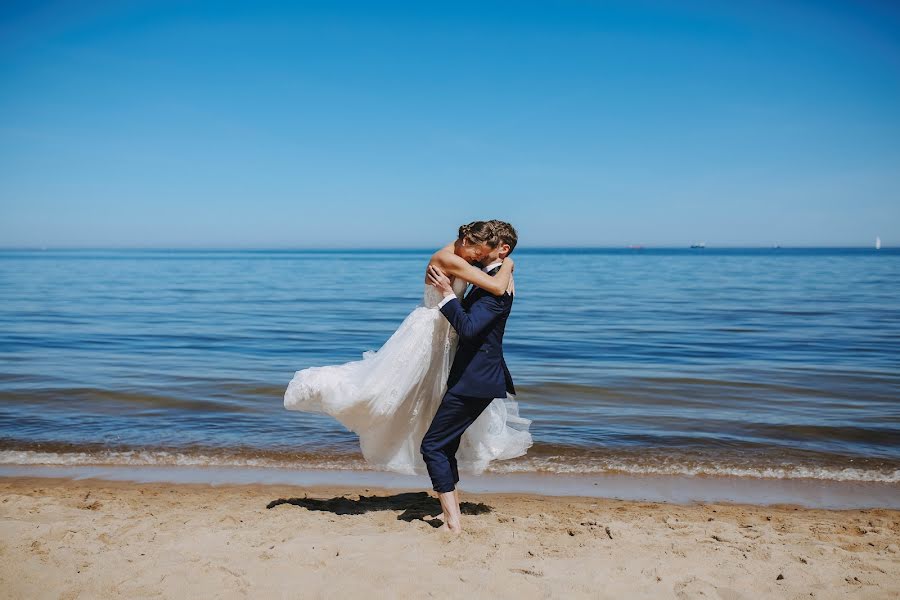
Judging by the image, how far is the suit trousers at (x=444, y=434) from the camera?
189 inches

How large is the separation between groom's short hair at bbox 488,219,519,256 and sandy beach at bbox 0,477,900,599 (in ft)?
6.85

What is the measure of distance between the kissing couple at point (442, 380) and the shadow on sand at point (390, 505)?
588 mm

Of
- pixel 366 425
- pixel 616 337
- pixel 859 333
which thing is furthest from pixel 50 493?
pixel 859 333

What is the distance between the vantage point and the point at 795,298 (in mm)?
26641

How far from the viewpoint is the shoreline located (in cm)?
609

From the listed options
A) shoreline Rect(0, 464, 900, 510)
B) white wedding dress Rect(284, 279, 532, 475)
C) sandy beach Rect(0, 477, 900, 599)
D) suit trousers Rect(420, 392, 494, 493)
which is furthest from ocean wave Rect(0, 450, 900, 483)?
suit trousers Rect(420, 392, 494, 493)

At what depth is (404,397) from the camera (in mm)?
4852

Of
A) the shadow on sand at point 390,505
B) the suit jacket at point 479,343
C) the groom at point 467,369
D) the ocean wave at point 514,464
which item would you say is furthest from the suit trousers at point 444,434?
the ocean wave at point 514,464

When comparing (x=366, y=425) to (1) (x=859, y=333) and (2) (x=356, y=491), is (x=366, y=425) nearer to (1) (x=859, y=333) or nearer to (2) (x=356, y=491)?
(2) (x=356, y=491)

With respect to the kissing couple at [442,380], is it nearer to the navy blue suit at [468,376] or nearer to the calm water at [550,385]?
the navy blue suit at [468,376]

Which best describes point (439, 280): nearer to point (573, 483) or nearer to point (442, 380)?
point (442, 380)

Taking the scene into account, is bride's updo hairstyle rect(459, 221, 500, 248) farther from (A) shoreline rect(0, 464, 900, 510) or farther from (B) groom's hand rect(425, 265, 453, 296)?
(A) shoreline rect(0, 464, 900, 510)

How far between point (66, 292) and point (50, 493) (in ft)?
88.6

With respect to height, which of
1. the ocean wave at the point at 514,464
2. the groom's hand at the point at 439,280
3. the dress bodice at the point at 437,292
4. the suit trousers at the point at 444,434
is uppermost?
the groom's hand at the point at 439,280
